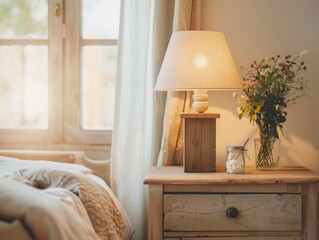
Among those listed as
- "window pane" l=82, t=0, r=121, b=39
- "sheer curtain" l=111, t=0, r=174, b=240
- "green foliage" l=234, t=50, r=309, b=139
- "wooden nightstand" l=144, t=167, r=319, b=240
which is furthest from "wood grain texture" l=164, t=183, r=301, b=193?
"window pane" l=82, t=0, r=121, b=39

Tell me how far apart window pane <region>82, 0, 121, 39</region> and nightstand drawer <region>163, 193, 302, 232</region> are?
1.00m

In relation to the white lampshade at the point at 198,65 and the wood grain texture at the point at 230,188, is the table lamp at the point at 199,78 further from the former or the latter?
the wood grain texture at the point at 230,188

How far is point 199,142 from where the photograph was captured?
225cm

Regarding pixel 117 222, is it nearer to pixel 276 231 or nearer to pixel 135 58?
pixel 276 231

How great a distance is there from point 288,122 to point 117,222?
0.95m

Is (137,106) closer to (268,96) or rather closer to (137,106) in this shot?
(137,106)

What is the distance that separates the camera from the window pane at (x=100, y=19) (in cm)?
275

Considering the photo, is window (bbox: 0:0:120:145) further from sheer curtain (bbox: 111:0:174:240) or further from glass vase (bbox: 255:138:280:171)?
glass vase (bbox: 255:138:280:171)

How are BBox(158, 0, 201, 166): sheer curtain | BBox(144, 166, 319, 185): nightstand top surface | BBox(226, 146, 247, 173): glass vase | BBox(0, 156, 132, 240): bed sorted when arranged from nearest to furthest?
BBox(0, 156, 132, 240): bed
BBox(144, 166, 319, 185): nightstand top surface
BBox(226, 146, 247, 173): glass vase
BBox(158, 0, 201, 166): sheer curtain

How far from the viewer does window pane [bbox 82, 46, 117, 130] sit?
2.77 meters

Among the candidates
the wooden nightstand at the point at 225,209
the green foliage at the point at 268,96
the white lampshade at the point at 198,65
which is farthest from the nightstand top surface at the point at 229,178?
the white lampshade at the point at 198,65

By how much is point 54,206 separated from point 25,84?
1.40 metres

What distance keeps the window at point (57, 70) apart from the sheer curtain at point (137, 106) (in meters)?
0.22

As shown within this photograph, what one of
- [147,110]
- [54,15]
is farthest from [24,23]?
[147,110]
